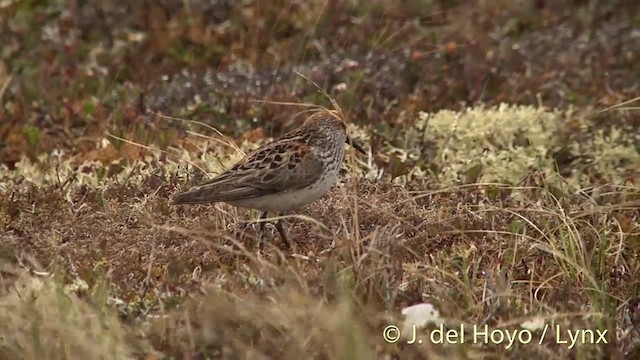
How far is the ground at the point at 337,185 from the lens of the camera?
6.60 meters

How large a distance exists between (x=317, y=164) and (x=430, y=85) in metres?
4.74

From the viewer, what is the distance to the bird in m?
8.02

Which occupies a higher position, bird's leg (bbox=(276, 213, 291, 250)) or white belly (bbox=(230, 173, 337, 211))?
white belly (bbox=(230, 173, 337, 211))

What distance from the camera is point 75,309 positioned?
662 centimetres

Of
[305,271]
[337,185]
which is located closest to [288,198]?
[305,271]

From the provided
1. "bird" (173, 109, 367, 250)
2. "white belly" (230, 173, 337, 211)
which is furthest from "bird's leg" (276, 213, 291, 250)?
"white belly" (230, 173, 337, 211)

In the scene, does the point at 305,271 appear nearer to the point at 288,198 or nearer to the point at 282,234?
the point at 282,234

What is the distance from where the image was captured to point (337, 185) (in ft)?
30.7

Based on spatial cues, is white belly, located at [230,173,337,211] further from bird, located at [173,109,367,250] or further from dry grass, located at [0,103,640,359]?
dry grass, located at [0,103,640,359]

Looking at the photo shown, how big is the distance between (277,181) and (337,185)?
4.17 ft

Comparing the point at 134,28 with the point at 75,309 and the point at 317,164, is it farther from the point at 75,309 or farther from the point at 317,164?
the point at 75,309

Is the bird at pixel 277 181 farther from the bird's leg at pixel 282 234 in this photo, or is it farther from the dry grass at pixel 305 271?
the dry grass at pixel 305 271

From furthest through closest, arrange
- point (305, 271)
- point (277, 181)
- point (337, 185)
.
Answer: point (337, 185) → point (277, 181) → point (305, 271)

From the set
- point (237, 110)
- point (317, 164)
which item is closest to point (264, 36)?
point (237, 110)
